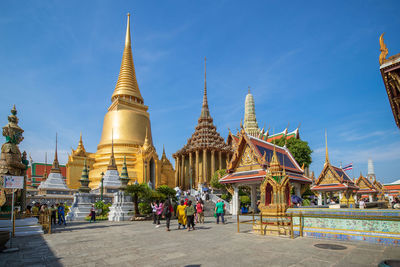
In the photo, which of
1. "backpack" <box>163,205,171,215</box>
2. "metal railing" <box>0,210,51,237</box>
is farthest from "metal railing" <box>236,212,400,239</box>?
"metal railing" <box>0,210,51,237</box>

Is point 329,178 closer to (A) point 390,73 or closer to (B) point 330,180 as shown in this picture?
(B) point 330,180

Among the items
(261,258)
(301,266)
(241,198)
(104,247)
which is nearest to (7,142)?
(104,247)

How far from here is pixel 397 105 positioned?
758 cm

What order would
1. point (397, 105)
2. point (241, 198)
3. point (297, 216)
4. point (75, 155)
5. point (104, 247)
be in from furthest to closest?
point (75, 155) < point (241, 198) < point (297, 216) < point (104, 247) < point (397, 105)

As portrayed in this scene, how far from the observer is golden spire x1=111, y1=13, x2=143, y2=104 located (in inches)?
1774

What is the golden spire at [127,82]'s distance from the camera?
4506cm

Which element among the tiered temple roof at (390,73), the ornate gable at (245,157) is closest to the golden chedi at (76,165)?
the ornate gable at (245,157)

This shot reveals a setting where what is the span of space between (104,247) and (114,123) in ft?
120

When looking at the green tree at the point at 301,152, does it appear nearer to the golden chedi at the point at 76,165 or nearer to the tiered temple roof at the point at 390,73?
the golden chedi at the point at 76,165

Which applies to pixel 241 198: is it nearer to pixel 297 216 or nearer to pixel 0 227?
pixel 297 216

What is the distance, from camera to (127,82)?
45.9m

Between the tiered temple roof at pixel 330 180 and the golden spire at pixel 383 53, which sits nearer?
the golden spire at pixel 383 53

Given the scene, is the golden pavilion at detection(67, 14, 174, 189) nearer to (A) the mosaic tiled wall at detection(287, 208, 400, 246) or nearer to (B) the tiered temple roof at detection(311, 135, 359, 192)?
(B) the tiered temple roof at detection(311, 135, 359, 192)

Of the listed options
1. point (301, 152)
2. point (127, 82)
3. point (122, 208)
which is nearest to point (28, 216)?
point (122, 208)
